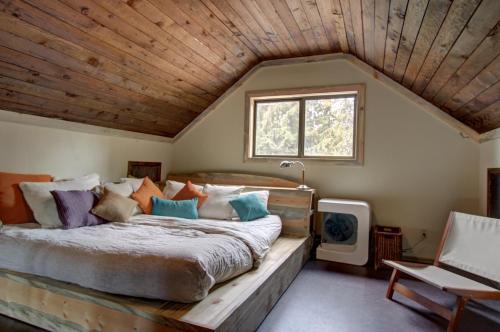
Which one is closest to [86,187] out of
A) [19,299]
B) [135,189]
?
[135,189]

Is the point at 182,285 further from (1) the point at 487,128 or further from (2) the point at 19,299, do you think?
(1) the point at 487,128

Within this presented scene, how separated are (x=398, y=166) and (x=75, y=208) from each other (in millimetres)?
3542

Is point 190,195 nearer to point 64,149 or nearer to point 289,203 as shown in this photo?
point 289,203

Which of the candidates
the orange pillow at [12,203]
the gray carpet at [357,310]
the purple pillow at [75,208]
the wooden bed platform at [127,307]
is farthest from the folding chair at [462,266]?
the orange pillow at [12,203]

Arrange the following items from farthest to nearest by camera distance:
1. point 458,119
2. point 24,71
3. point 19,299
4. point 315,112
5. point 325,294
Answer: point 315,112 < point 458,119 < point 325,294 < point 24,71 < point 19,299

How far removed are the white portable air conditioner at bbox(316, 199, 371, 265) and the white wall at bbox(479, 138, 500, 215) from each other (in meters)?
1.18

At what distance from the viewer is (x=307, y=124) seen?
14.2 ft

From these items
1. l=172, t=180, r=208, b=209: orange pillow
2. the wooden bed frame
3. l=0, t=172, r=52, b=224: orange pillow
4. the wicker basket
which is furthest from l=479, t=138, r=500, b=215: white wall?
l=0, t=172, r=52, b=224: orange pillow

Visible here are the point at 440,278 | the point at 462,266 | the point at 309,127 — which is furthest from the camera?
the point at 309,127

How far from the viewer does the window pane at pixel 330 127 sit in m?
4.11

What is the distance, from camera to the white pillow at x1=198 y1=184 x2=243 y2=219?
3.54 m

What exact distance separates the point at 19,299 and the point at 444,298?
3351 millimetres

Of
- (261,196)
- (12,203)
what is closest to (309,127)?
(261,196)

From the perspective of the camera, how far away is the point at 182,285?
68.4 inches
